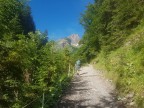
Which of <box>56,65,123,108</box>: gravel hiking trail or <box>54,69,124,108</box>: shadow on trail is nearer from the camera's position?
<box>54,69,124,108</box>: shadow on trail

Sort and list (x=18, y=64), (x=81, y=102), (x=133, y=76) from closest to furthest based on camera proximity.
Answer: (x=18, y=64), (x=81, y=102), (x=133, y=76)

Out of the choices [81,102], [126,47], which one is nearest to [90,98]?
[81,102]

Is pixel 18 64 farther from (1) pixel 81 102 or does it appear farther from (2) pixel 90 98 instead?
(2) pixel 90 98

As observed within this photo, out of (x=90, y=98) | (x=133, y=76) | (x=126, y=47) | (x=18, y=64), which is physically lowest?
(x=90, y=98)

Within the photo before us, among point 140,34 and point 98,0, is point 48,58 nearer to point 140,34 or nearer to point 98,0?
point 140,34

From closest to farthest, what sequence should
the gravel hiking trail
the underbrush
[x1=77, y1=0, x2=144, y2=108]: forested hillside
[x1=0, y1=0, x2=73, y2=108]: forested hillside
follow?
[x1=0, y1=0, x2=73, y2=108]: forested hillside, the underbrush, the gravel hiking trail, [x1=77, y1=0, x2=144, y2=108]: forested hillside

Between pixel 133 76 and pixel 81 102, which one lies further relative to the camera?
pixel 133 76

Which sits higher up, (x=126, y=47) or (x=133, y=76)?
(x=126, y=47)

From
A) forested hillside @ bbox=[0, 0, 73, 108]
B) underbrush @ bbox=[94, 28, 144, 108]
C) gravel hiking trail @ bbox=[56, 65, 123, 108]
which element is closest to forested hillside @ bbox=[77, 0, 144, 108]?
underbrush @ bbox=[94, 28, 144, 108]

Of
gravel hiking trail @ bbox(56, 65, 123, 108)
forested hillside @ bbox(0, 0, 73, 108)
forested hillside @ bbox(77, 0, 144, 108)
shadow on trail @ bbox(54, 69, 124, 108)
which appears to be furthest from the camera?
forested hillside @ bbox(77, 0, 144, 108)

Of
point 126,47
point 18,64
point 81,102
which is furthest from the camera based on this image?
point 126,47

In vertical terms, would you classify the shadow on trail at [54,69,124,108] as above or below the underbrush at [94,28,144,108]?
below

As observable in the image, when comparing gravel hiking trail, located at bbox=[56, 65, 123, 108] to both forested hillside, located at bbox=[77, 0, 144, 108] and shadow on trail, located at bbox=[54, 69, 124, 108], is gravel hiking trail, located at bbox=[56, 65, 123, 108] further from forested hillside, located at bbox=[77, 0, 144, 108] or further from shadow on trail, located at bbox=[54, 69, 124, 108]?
forested hillside, located at bbox=[77, 0, 144, 108]

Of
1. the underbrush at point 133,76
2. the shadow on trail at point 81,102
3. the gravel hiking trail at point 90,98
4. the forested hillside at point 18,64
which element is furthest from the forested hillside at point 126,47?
the forested hillside at point 18,64
